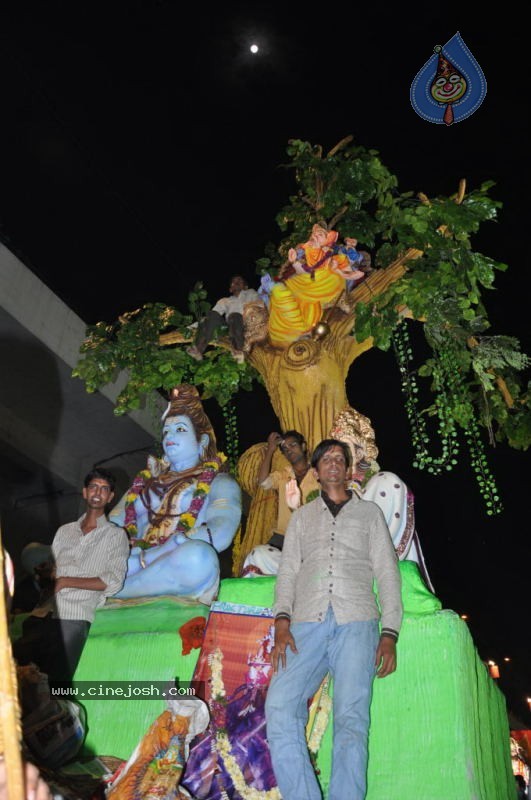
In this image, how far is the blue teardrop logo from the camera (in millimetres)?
7840

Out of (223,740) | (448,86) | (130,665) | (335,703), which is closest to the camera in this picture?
(335,703)

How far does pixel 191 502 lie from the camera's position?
4527 mm

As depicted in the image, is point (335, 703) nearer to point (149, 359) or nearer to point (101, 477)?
point (101, 477)

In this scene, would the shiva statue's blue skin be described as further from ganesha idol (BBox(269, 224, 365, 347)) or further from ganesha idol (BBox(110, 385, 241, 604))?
ganesha idol (BBox(269, 224, 365, 347))

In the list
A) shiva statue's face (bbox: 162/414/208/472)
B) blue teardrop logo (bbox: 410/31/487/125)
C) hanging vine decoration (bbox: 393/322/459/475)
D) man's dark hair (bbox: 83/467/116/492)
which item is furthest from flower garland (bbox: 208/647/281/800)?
blue teardrop logo (bbox: 410/31/487/125)

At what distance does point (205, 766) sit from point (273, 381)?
309cm

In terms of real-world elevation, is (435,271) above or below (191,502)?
above

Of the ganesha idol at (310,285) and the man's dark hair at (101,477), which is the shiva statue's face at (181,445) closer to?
the man's dark hair at (101,477)

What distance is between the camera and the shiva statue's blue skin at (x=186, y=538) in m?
3.83

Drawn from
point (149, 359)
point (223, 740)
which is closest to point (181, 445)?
point (149, 359)

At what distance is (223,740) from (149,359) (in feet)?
12.0

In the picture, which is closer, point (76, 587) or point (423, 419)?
point (76, 587)

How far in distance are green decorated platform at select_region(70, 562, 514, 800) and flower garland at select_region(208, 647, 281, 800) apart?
18 cm

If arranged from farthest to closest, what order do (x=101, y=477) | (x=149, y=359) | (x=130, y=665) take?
(x=149, y=359), (x=101, y=477), (x=130, y=665)
